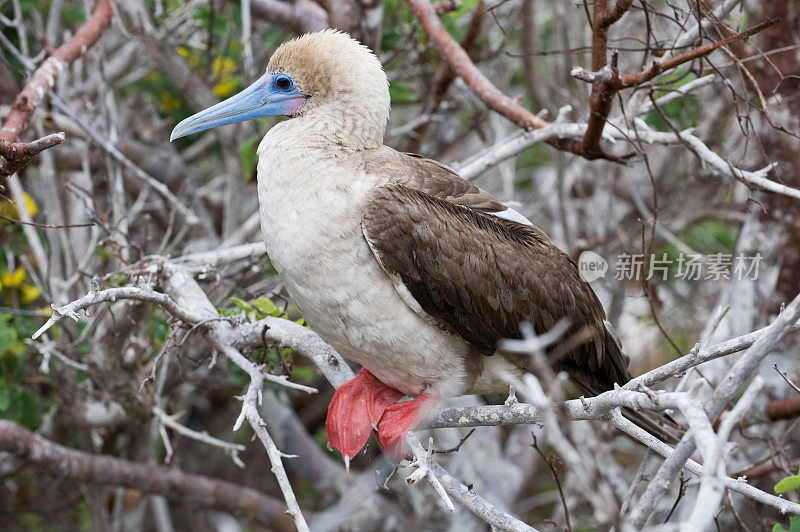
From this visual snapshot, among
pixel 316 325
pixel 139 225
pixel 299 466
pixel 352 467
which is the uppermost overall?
pixel 316 325

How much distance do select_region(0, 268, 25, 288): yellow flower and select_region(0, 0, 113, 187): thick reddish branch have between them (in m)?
1.05

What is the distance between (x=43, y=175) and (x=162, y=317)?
1.47 m

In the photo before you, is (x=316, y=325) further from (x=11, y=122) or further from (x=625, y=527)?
(x=625, y=527)

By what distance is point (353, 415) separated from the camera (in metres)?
3.26

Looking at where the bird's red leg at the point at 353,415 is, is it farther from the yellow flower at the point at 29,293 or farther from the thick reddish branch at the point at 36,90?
the yellow flower at the point at 29,293

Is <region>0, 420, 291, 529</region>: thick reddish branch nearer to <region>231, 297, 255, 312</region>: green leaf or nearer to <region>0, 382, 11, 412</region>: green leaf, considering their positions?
<region>0, 382, 11, 412</region>: green leaf

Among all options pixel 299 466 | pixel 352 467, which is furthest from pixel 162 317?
pixel 352 467

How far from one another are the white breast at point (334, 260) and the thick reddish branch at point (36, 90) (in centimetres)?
79

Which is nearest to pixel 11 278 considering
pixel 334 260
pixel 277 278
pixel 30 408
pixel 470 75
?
pixel 30 408

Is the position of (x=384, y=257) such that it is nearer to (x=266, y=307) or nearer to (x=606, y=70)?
(x=266, y=307)

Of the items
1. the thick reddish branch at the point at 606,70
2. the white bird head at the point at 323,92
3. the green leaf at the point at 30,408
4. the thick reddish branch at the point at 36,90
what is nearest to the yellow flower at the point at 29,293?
the green leaf at the point at 30,408

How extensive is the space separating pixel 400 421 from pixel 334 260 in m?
0.70

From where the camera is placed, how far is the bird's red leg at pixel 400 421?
3086mm

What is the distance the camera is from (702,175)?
16.7 ft
